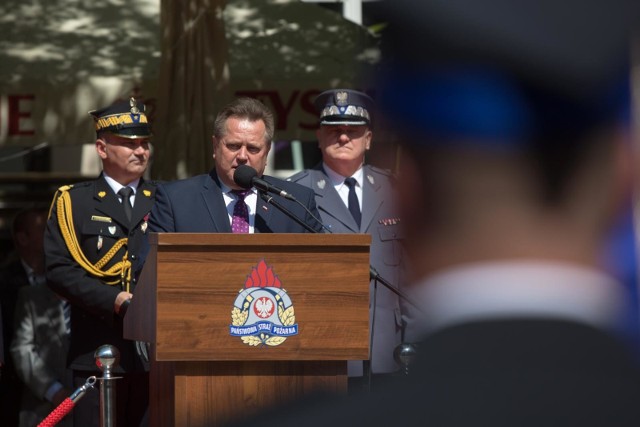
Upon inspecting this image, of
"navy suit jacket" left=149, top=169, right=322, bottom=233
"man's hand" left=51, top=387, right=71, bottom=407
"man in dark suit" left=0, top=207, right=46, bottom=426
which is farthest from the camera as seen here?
"man in dark suit" left=0, top=207, right=46, bottom=426

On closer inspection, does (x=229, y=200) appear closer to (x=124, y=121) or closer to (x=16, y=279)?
(x=124, y=121)

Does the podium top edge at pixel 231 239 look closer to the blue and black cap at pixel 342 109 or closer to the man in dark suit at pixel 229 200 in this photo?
the man in dark suit at pixel 229 200

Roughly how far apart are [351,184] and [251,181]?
1.47 m

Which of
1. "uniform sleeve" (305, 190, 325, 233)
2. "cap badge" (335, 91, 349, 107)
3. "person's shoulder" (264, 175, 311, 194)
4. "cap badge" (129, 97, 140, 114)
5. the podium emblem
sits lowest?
the podium emblem

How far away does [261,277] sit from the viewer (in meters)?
3.63

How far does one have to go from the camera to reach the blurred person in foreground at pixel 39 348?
7094 mm

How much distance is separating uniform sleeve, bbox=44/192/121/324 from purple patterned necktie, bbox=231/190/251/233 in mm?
1130

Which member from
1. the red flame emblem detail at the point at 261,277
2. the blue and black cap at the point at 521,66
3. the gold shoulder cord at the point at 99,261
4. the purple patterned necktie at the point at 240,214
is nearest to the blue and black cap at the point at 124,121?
the gold shoulder cord at the point at 99,261

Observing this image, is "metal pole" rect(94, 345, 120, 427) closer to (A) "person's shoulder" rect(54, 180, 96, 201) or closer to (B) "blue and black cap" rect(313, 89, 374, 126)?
(A) "person's shoulder" rect(54, 180, 96, 201)

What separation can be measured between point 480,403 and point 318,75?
7847 millimetres

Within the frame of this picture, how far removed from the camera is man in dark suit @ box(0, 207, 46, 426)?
756 centimetres

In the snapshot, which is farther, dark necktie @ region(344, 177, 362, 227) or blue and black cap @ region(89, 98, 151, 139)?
blue and black cap @ region(89, 98, 151, 139)

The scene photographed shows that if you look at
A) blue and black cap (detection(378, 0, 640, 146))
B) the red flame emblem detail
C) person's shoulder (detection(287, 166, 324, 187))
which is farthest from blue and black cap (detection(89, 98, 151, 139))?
blue and black cap (detection(378, 0, 640, 146))

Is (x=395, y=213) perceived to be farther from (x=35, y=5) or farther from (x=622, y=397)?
(x=35, y=5)
